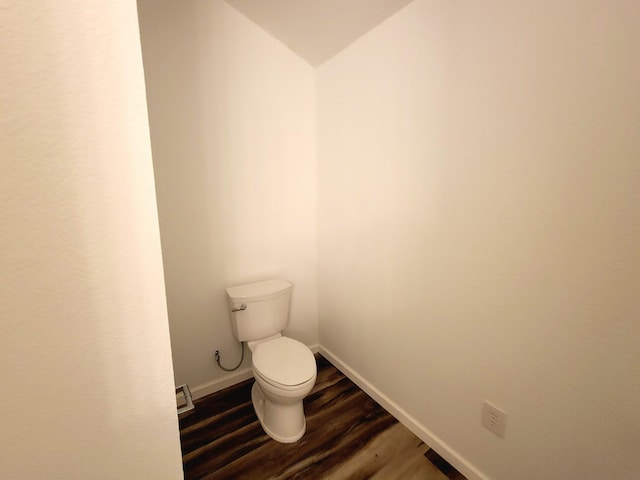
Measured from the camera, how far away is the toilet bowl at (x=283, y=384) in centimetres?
125

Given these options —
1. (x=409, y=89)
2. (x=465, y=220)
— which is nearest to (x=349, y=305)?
(x=465, y=220)

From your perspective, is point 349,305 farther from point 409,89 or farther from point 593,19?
point 593,19

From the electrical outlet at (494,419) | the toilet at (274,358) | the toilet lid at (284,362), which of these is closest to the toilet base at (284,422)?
the toilet at (274,358)

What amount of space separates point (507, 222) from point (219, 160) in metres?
1.43

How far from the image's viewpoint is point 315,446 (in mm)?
1335

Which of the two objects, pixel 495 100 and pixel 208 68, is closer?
pixel 495 100

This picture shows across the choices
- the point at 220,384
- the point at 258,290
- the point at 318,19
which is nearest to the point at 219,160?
the point at 258,290

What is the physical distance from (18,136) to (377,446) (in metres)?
1.68

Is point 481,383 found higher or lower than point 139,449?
lower

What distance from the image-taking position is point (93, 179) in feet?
1.35

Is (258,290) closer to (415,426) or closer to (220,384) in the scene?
(220,384)

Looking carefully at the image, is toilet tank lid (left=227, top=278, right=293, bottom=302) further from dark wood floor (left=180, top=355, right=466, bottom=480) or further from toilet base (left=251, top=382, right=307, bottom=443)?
dark wood floor (left=180, top=355, right=466, bottom=480)

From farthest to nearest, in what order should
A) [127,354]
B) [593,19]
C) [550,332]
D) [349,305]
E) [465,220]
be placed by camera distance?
1. [349,305]
2. [465,220]
3. [550,332]
4. [593,19]
5. [127,354]

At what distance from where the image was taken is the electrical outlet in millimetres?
1050
